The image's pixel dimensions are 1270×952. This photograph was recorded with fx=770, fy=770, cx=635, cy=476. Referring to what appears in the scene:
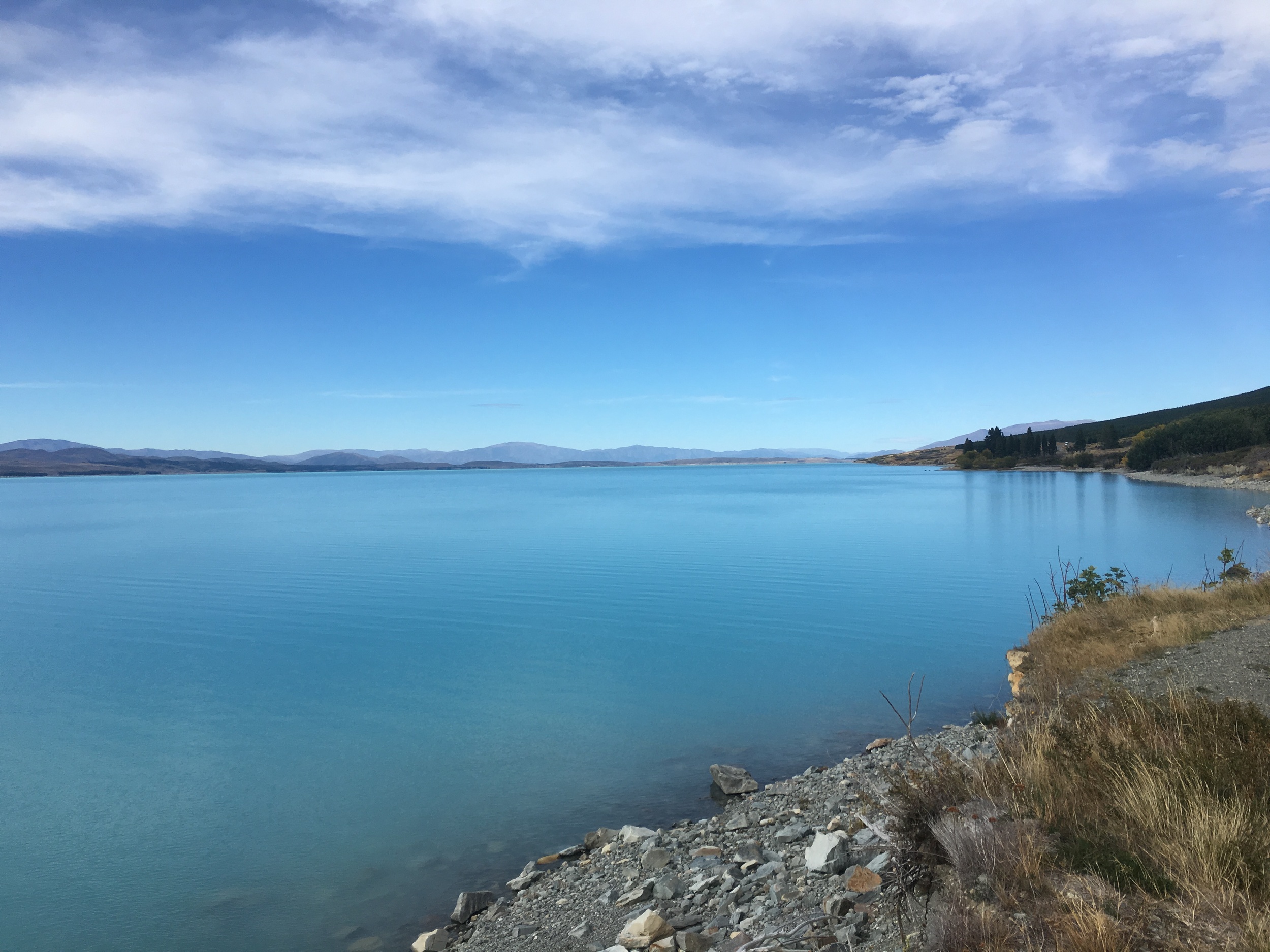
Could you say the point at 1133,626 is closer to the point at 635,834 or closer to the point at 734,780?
the point at 734,780

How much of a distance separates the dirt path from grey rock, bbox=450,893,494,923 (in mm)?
6800

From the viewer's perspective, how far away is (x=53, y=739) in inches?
482

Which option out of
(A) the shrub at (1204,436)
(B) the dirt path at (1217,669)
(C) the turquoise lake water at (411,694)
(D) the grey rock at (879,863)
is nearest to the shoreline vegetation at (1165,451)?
(A) the shrub at (1204,436)

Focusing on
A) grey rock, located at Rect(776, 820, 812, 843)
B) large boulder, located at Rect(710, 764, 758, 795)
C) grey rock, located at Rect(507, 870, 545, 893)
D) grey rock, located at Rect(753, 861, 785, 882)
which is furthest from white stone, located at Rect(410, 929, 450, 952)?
large boulder, located at Rect(710, 764, 758, 795)

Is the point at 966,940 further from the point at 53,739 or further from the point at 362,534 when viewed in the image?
the point at 362,534


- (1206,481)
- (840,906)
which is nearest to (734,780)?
(840,906)

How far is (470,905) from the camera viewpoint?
281 inches

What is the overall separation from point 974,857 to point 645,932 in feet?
8.87

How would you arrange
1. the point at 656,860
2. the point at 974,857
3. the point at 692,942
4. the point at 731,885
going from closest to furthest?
the point at 974,857 < the point at 692,942 < the point at 731,885 < the point at 656,860

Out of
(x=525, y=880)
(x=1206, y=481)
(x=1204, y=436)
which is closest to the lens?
(x=525, y=880)

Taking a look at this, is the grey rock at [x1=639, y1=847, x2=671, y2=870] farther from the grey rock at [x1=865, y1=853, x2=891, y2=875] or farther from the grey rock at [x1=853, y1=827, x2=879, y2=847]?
the grey rock at [x1=865, y1=853, x2=891, y2=875]

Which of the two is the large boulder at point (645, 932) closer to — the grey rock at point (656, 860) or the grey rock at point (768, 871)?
the grey rock at point (768, 871)

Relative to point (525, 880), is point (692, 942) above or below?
above

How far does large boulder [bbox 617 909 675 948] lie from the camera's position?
558cm
